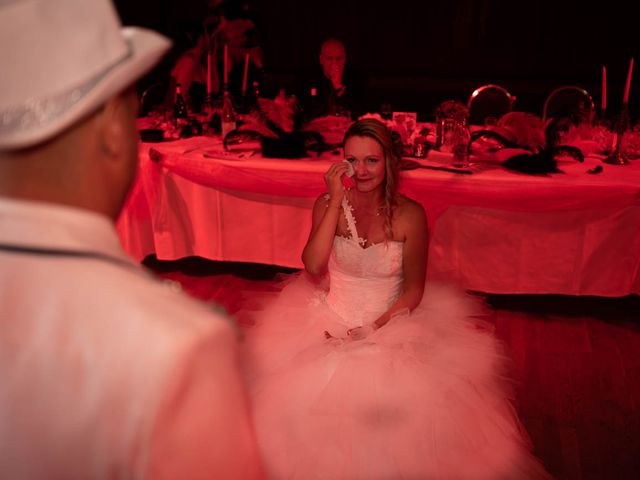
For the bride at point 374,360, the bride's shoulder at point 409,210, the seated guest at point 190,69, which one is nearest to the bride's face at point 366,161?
the bride at point 374,360

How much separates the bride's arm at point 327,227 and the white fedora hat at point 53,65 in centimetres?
158

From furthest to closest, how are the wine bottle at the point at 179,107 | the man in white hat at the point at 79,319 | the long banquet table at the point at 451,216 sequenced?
the wine bottle at the point at 179,107
the long banquet table at the point at 451,216
the man in white hat at the point at 79,319

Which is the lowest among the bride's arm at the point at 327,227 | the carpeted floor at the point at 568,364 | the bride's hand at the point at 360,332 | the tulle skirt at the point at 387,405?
the carpeted floor at the point at 568,364

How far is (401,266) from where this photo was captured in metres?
2.31

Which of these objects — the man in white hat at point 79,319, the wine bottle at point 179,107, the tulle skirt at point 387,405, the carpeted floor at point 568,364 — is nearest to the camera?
the man in white hat at point 79,319

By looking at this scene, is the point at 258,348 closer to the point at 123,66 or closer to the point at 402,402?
the point at 402,402

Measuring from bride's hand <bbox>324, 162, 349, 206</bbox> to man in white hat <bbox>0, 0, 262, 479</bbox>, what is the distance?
1.57 metres

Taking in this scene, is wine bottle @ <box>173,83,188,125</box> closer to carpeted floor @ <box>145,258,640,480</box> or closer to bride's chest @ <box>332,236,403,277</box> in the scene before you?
carpeted floor @ <box>145,258,640,480</box>

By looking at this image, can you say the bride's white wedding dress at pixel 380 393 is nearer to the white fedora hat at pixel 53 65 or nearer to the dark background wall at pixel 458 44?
the white fedora hat at pixel 53 65

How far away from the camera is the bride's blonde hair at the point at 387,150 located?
87.1 inches

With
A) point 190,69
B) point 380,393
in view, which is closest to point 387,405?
point 380,393

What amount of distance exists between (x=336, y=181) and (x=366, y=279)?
37cm

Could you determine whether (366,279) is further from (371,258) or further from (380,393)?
(380,393)

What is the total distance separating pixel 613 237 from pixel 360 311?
1551 mm
